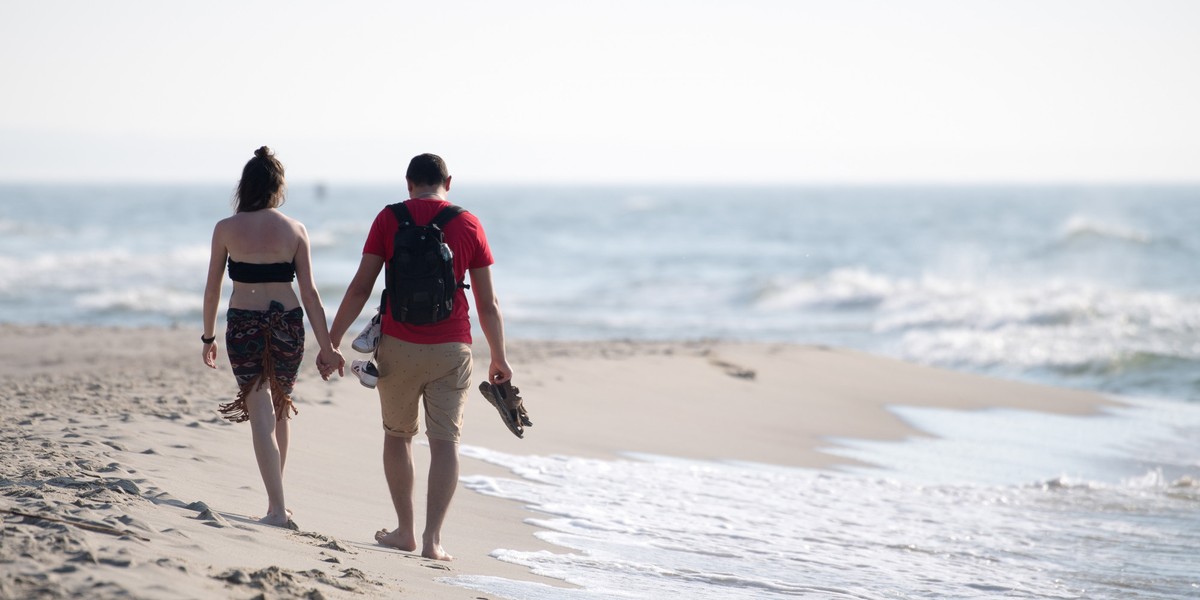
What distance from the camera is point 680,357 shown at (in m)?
12.1

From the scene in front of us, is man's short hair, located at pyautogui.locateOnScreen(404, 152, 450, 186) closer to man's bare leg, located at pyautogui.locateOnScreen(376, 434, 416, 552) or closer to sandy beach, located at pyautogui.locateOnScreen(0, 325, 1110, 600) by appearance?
man's bare leg, located at pyautogui.locateOnScreen(376, 434, 416, 552)

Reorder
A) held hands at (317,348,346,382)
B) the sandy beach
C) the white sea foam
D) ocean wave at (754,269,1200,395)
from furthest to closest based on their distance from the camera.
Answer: ocean wave at (754,269,1200,395) < the white sea foam < held hands at (317,348,346,382) < the sandy beach

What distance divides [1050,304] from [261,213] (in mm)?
18129

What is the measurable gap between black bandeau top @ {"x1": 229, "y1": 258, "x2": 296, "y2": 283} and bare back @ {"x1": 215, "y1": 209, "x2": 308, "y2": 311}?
0.01 meters

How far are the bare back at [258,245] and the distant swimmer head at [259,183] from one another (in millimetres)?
52

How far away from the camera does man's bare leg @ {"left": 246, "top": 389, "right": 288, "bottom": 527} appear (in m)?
4.48

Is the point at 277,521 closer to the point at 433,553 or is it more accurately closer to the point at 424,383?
the point at 433,553

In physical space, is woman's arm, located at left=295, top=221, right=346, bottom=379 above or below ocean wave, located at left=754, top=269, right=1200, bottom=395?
below

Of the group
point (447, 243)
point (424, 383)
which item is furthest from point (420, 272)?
point (424, 383)

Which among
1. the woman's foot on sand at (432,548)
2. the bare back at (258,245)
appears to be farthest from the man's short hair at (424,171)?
the woman's foot on sand at (432,548)

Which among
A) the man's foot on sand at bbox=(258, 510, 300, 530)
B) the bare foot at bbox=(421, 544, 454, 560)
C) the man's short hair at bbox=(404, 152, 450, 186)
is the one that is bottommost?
the bare foot at bbox=(421, 544, 454, 560)

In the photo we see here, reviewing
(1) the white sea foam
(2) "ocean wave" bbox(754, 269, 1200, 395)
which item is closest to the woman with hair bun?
(1) the white sea foam

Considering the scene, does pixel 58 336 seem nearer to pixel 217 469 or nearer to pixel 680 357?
pixel 680 357

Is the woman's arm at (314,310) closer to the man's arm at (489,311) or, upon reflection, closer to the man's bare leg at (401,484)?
the man's bare leg at (401,484)
